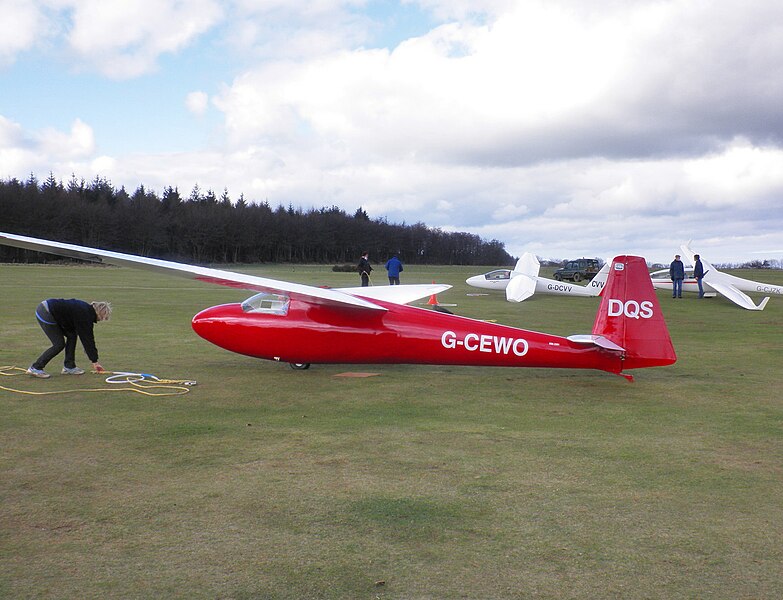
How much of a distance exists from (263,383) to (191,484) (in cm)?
468

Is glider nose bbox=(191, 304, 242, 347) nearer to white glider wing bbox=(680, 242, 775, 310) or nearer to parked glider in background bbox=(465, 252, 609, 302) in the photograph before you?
parked glider in background bbox=(465, 252, 609, 302)

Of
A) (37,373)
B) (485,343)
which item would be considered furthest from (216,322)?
(485,343)

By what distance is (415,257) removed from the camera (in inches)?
6570

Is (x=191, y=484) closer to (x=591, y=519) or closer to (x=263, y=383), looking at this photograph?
(x=591, y=519)

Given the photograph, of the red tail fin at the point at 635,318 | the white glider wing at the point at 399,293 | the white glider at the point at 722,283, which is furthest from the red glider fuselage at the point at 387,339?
the white glider at the point at 722,283

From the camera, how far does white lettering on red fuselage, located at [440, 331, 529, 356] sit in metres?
9.71

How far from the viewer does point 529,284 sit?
1136 inches

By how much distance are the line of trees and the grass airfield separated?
93284 millimetres

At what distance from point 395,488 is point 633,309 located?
5.53m

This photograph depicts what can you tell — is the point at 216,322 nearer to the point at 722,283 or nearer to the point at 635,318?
the point at 635,318

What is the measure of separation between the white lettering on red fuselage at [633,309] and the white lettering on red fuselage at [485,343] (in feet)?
4.66

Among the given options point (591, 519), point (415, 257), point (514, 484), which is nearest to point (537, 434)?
point (514, 484)

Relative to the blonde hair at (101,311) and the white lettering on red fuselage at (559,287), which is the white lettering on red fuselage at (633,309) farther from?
the white lettering on red fuselage at (559,287)

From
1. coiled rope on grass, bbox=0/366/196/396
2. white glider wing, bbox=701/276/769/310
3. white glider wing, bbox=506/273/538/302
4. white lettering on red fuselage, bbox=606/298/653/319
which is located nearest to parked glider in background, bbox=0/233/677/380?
white lettering on red fuselage, bbox=606/298/653/319
